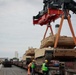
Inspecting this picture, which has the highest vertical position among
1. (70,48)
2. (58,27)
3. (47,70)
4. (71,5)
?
(71,5)

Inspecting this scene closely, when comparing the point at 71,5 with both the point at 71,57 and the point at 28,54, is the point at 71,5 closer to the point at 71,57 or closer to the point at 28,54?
the point at 71,57

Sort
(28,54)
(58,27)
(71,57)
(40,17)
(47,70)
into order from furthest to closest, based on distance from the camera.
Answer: (28,54)
(40,17)
(58,27)
(71,57)
(47,70)

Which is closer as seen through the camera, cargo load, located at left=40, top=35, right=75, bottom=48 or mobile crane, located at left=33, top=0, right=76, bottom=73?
mobile crane, located at left=33, top=0, right=76, bottom=73

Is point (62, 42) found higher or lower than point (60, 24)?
lower

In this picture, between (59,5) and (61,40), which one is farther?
(59,5)

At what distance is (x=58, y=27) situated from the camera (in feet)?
74.9

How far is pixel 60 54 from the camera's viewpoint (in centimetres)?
2009

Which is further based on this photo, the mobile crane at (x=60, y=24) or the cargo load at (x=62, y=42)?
the cargo load at (x=62, y=42)

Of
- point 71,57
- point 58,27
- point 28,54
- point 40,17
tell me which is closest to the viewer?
point 71,57

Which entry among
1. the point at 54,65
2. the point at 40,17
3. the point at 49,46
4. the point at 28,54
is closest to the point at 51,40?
the point at 49,46

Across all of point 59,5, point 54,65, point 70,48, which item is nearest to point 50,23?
point 59,5

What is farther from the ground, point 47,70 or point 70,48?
point 70,48

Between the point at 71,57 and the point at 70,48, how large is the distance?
3.20ft

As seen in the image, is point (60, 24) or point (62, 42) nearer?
point (62, 42)
